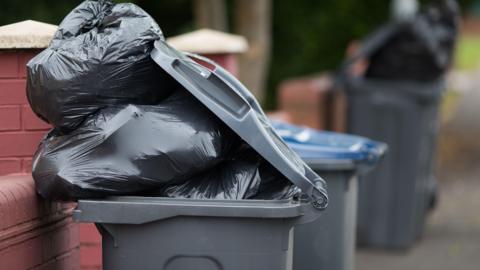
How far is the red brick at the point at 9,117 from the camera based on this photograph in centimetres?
415

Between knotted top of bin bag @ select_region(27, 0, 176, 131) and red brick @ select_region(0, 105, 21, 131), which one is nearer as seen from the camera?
knotted top of bin bag @ select_region(27, 0, 176, 131)

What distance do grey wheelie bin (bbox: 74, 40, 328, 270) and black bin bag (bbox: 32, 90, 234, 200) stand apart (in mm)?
77

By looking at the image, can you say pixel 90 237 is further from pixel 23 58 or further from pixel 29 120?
pixel 23 58

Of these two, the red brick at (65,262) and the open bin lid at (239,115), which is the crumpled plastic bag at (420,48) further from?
the open bin lid at (239,115)

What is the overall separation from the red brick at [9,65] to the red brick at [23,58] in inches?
0.7

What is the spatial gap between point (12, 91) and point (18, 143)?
0.22 meters

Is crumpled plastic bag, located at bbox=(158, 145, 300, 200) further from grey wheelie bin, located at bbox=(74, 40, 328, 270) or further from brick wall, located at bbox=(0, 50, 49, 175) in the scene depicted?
brick wall, located at bbox=(0, 50, 49, 175)

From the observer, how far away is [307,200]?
137 inches

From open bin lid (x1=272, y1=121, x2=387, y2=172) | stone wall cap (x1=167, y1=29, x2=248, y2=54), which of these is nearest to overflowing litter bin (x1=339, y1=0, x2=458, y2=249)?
stone wall cap (x1=167, y1=29, x2=248, y2=54)

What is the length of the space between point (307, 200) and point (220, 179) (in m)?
0.35

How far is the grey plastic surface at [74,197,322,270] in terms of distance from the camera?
3.40m

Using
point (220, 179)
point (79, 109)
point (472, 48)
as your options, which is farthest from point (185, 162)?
point (472, 48)

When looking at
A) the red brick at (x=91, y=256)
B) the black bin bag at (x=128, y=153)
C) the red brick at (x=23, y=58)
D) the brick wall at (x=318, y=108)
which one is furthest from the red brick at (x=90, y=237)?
the brick wall at (x=318, y=108)

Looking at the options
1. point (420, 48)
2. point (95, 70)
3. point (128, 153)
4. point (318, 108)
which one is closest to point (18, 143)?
point (95, 70)
